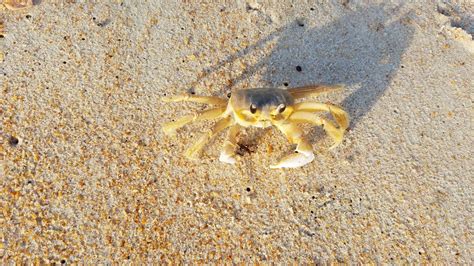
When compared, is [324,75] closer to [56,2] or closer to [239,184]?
[239,184]

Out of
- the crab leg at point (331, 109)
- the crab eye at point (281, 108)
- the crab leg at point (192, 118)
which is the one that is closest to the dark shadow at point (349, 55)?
the crab leg at point (331, 109)

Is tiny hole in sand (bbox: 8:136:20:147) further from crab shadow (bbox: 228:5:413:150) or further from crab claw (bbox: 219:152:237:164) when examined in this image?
crab shadow (bbox: 228:5:413:150)

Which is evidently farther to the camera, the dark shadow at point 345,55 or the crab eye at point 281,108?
the dark shadow at point 345,55

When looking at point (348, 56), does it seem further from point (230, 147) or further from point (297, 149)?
point (230, 147)

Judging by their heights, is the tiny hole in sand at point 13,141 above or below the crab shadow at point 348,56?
above

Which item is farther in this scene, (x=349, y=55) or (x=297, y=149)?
(x=349, y=55)

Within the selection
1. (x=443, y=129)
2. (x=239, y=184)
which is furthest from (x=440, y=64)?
(x=239, y=184)

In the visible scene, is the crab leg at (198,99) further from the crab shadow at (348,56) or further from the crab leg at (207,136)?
the crab shadow at (348,56)

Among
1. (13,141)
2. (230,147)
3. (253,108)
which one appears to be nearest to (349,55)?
(253,108)
